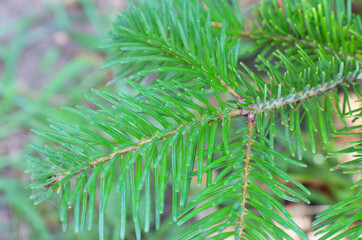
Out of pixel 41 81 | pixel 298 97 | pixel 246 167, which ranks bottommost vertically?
pixel 246 167

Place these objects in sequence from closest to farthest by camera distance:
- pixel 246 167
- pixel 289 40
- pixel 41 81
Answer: pixel 246 167 < pixel 289 40 < pixel 41 81

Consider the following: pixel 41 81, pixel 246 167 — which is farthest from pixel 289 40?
pixel 41 81

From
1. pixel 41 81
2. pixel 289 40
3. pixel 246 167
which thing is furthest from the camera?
pixel 41 81

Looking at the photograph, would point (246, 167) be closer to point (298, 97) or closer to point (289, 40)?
point (298, 97)

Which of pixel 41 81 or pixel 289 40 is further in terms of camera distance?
pixel 41 81

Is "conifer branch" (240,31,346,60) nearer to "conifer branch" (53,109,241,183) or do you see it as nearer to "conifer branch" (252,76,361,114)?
"conifer branch" (252,76,361,114)

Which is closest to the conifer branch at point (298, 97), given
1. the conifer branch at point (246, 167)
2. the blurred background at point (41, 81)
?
the conifer branch at point (246, 167)

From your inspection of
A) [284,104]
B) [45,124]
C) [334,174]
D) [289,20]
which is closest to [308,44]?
[289,20]

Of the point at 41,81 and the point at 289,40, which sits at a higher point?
the point at 41,81

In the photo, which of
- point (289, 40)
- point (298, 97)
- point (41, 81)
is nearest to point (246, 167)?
point (298, 97)
